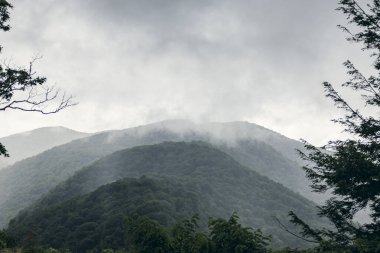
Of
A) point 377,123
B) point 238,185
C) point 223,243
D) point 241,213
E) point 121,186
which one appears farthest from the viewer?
point 238,185

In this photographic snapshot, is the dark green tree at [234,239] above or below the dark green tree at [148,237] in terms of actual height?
above

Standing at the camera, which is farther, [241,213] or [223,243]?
[241,213]

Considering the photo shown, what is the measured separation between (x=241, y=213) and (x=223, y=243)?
526ft

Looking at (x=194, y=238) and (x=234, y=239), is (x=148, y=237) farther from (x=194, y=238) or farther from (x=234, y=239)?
(x=234, y=239)

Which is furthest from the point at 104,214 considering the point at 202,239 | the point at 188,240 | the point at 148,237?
the point at 202,239

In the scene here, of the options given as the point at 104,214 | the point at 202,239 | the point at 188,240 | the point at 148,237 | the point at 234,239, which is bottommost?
the point at 104,214

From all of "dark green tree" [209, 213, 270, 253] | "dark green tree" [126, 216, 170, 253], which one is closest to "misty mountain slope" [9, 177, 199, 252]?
"dark green tree" [126, 216, 170, 253]

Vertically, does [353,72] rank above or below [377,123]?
above

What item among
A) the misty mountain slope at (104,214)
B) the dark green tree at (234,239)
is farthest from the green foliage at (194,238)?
the misty mountain slope at (104,214)

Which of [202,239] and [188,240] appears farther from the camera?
[188,240]

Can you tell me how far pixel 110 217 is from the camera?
10488 cm

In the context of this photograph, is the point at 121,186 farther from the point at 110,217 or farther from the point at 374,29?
the point at 374,29

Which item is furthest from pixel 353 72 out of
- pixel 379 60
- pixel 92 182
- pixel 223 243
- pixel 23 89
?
pixel 92 182

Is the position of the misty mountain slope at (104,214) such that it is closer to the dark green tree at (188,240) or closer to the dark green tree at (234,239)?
the dark green tree at (188,240)
